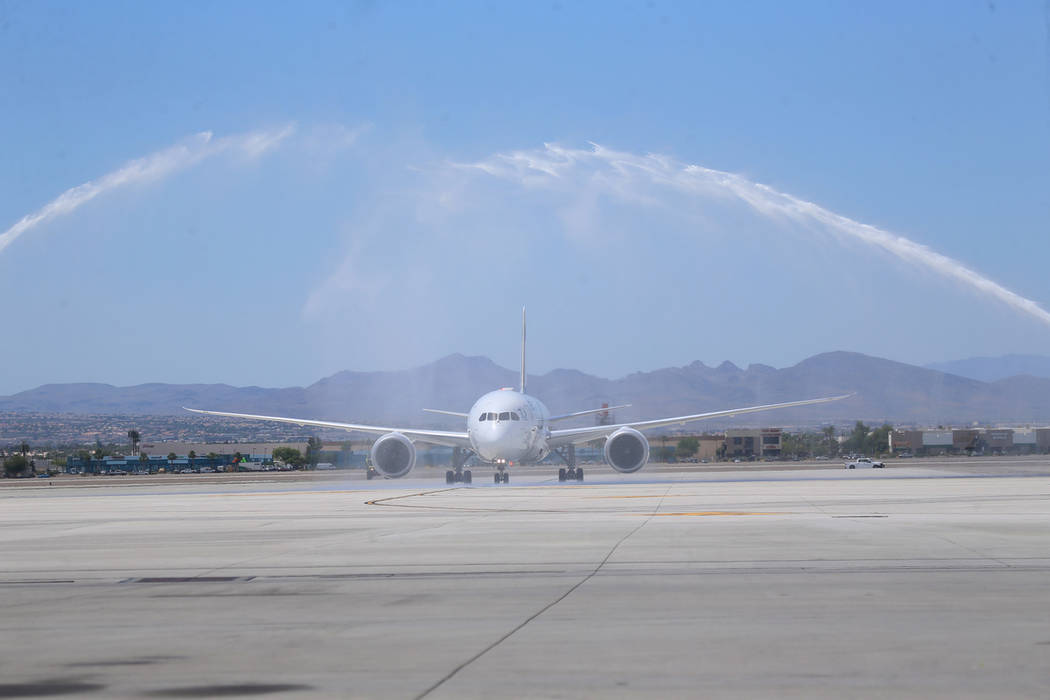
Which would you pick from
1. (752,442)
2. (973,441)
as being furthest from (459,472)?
(752,442)

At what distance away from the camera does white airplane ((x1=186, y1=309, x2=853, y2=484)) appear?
156ft

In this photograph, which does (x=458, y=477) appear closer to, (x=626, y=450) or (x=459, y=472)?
(x=459, y=472)

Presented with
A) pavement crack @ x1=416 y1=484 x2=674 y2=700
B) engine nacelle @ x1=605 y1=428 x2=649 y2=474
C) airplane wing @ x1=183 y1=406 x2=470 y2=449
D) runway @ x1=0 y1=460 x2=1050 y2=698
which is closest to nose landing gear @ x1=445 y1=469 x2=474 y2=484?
airplane wing @ x1=183 y1=406 x2=470 y2=449

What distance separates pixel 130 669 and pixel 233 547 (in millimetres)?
9861

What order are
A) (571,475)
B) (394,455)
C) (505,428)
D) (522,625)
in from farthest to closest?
(571,475)
(394,455)
(505,428)
(522,625)

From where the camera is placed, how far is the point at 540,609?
1043 centimetres

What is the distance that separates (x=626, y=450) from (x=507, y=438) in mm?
6128

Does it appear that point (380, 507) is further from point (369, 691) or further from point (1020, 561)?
point (369, 691)

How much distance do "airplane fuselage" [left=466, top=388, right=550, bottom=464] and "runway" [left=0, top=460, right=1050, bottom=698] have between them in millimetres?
25450

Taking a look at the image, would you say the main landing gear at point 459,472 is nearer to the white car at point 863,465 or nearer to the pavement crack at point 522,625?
the white car at point 863,465

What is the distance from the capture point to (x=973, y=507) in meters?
24.5

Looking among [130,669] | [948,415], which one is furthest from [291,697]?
[948,415]

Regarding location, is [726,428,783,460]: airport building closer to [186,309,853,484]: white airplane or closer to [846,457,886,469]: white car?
[846,457,886,469]: white car

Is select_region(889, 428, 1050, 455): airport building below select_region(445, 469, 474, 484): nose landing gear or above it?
above
